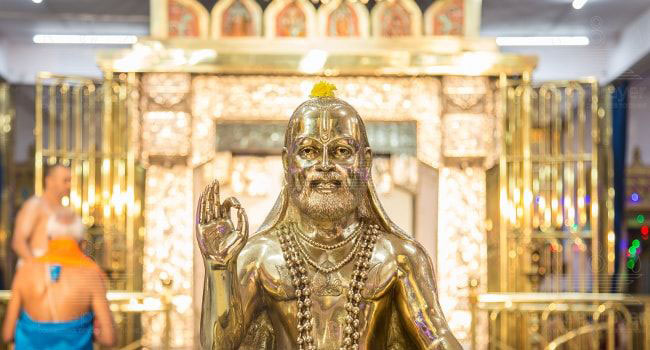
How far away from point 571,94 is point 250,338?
2.48 metres

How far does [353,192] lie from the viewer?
2.11 m

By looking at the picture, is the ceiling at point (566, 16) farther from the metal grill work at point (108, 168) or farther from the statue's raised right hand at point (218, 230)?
the metal grill work at point (108, 168)

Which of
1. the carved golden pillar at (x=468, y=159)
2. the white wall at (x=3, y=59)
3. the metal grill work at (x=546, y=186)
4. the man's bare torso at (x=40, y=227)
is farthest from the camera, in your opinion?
the carved golden pillar at (x=468, y=159)

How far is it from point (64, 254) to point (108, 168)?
4.95ft

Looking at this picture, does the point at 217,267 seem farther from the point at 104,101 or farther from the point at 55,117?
the point at 104,101

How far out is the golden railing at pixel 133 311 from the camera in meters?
4.15

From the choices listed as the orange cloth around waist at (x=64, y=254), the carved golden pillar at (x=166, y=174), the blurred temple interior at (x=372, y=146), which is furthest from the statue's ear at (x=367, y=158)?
the carved golden pillar at (x=166, y=174)

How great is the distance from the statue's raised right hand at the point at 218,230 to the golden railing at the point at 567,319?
2103 millimetres

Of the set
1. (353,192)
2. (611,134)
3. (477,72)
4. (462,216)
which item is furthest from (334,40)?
(353,192)

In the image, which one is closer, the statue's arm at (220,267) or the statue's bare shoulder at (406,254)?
the statue's arm at (220,267)

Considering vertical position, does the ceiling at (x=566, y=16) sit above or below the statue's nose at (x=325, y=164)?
above

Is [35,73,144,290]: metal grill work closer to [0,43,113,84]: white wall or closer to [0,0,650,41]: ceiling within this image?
[0,43,113,84]: white wall

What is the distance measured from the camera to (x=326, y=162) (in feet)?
6.81

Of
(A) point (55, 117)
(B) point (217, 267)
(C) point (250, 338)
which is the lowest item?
(C) point (250, 338)
